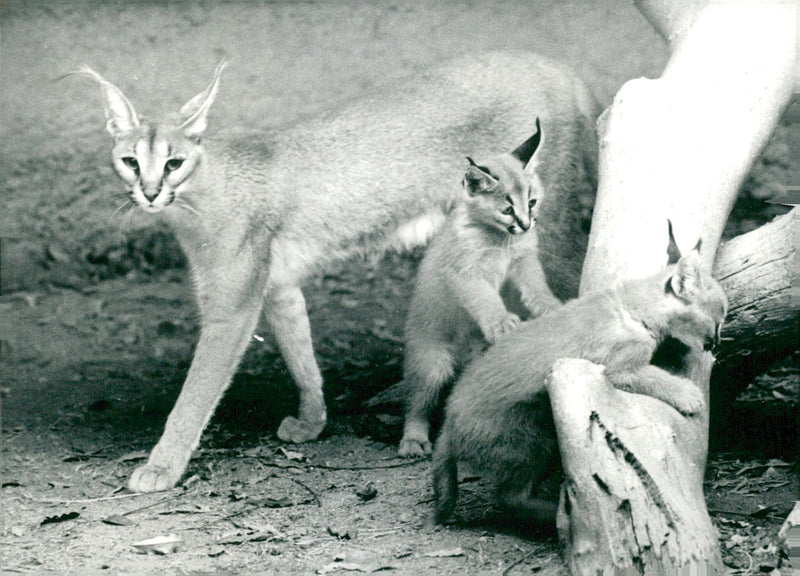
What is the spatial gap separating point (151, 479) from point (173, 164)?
1.61 metres

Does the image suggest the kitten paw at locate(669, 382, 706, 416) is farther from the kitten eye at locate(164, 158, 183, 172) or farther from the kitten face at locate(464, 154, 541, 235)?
the kitten eye at locate(164, 158, 183, 172)

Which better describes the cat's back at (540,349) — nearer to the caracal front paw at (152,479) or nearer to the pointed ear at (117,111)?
the caracal front paw at (152,479)


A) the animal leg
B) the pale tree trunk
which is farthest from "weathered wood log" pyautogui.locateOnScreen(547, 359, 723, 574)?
the animal leg

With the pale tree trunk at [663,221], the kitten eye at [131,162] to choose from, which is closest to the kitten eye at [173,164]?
the kitten eye at [131,162]

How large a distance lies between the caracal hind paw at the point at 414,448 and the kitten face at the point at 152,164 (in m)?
1.76

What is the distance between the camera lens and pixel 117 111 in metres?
5.52

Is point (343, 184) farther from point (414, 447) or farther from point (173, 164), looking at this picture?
point (414, 447)

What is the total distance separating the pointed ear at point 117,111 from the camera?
18.0ft

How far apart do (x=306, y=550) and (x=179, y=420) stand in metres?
1.28

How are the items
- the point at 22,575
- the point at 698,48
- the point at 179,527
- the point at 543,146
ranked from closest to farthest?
the point at 22,575, the point at 179,527, the point at 698,48, the point at 543,146

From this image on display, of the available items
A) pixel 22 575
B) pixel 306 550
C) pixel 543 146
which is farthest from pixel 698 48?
pixel 22 575

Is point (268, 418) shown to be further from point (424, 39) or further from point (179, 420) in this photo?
point (424, 39)

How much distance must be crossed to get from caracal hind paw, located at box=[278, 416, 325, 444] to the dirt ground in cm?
8

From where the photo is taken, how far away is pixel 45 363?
702 cm
